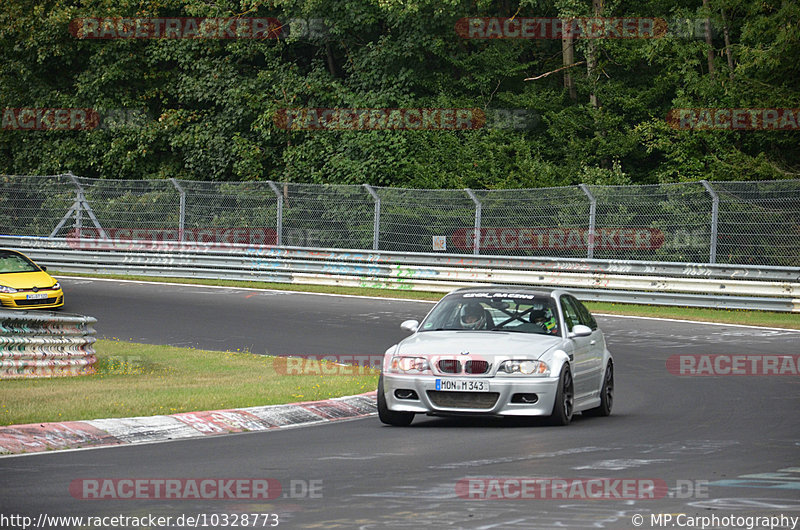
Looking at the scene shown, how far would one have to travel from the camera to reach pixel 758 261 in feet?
79.5

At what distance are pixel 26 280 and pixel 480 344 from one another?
1428 cm

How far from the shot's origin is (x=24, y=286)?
22.9 m

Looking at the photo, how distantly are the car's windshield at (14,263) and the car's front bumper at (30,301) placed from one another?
1.04 metres

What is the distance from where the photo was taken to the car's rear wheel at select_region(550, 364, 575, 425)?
11.1m

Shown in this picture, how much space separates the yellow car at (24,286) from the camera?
74.0 feet

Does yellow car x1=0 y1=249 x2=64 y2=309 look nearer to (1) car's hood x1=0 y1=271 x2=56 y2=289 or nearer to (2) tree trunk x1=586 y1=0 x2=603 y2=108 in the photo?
(1) car's hood x1=0 y1=271 x2=56 y2=289

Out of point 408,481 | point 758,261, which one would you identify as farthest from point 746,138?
point 408,481

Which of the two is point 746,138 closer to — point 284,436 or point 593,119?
point 593,119

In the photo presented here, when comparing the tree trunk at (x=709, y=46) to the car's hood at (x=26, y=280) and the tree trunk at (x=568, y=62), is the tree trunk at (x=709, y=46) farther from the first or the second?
the car's hood at (x=26, y=280)

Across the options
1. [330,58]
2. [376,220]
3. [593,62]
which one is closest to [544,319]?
[376,220]

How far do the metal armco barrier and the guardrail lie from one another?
12637 millimetres

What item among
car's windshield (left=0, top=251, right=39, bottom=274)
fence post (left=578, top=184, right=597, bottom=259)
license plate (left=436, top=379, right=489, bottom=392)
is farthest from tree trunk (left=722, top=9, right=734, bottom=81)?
license plate (left=436, top=379, right=489, bottom=392)

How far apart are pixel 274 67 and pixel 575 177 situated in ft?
33.8

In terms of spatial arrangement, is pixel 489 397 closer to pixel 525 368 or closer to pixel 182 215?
pixel 525 368
